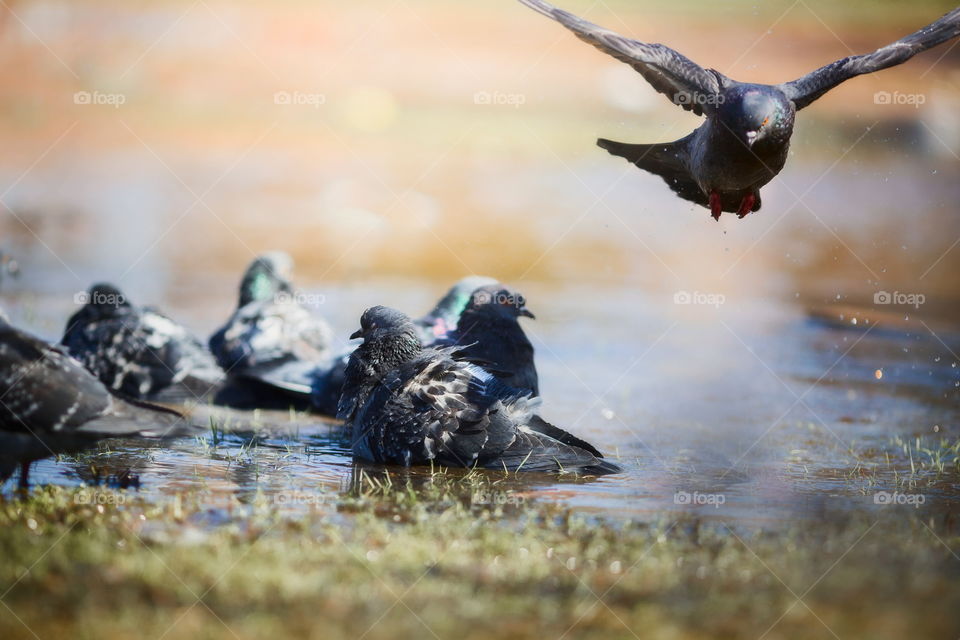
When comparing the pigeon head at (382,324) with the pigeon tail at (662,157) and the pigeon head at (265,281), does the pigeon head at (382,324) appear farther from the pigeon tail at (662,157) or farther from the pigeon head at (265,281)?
the pigeon head at (265,281)

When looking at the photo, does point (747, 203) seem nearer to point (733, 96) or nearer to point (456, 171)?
point (733, 96)

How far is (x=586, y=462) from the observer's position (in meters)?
5.38

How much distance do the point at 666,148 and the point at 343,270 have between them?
21.0ft

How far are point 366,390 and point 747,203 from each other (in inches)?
104

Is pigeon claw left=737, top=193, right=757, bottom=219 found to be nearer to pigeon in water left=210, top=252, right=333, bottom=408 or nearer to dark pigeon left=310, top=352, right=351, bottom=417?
dark pigeon left=310, top=352, right=351, bottom=417

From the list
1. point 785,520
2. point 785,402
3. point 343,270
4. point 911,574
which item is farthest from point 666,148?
point 343,270

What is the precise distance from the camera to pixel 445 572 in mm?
3803

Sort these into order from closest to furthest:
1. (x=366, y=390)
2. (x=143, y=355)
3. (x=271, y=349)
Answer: (x=366, y=390)
(x=143, y=355)
(x=271, y=349)

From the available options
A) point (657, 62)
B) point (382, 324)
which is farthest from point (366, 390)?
point (657, 62)

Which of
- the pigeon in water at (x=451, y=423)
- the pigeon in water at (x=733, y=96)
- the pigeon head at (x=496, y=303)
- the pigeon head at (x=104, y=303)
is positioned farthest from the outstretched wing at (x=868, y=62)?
the pigeon head at (x=104, y=303)

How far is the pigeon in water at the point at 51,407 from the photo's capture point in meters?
5.36

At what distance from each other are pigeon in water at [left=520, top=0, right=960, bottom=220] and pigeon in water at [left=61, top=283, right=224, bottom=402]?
3.52 meters

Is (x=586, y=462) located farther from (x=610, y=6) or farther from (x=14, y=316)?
(x=610, y=6)

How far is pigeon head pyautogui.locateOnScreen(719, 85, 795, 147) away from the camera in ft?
18.9
